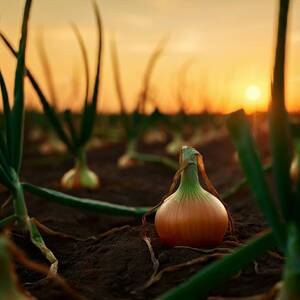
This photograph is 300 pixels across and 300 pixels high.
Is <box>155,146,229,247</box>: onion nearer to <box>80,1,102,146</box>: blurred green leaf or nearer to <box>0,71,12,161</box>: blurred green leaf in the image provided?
<box>0,71,12,161</box>: blurred green leaf

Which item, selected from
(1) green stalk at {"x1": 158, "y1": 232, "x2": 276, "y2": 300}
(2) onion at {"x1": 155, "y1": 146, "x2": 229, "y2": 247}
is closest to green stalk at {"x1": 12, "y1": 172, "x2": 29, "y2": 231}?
(2) onion at {"x1": 155, "y1": 146, "x2": 229, "y2": 247}

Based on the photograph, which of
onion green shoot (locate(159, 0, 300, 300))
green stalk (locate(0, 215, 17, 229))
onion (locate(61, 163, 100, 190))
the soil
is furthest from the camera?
onion (locate(61, 163, 100, 190))

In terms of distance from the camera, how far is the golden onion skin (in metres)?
1.58

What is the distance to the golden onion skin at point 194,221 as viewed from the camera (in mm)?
1577

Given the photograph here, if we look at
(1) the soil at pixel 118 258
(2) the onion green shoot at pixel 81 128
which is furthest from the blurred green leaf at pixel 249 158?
(2) the onion green shoot at pixel 81 128

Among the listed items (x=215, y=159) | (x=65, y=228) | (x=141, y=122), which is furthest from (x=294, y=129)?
(x=215, y=159)

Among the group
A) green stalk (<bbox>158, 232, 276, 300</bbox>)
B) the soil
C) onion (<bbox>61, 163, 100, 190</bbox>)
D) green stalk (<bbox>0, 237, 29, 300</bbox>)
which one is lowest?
onion (<bbox>61, 163, 100, 190</bbox>)

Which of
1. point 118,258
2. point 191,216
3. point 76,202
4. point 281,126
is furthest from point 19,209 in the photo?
point 281,126

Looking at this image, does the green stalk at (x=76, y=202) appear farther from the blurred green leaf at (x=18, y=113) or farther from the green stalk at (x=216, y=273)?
the green stalk at (x=216, y=273)

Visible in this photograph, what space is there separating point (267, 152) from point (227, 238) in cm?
500

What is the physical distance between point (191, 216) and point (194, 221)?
0.02 m

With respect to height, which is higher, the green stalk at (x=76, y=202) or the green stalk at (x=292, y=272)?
the green stalk at (x=292, y=272)

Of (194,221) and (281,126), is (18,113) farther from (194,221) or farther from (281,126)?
(281,126)

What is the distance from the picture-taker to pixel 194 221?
5.17ft
